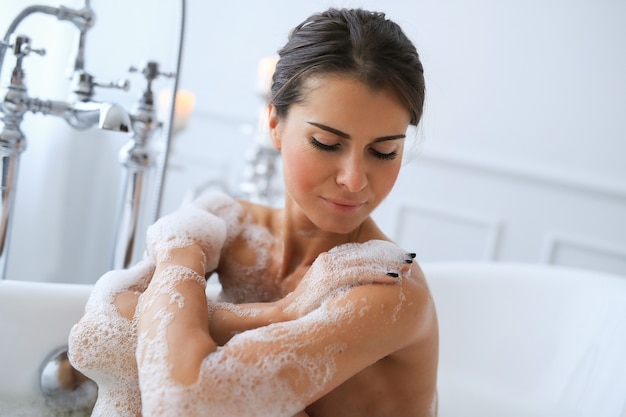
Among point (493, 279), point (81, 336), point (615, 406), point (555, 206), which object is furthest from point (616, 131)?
point (81, 336)

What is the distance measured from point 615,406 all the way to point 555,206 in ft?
3.81

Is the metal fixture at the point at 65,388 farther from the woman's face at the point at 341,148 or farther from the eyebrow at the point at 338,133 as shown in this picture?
the eyebrow at the point at 338,133

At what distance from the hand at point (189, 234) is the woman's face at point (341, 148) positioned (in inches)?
8.3

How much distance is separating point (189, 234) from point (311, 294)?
265 millimetres

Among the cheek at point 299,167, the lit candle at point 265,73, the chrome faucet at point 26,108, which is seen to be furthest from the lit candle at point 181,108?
the cheek at point 299,167

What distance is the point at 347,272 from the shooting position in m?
1.05

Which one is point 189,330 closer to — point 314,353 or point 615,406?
point 314,353

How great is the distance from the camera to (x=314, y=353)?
3.01 ft

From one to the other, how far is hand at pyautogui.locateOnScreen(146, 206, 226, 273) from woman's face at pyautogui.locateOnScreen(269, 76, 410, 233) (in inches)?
8.3

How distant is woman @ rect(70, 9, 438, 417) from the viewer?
91 centimetres

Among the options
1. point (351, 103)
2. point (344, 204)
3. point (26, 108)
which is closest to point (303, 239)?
point (344, 204)

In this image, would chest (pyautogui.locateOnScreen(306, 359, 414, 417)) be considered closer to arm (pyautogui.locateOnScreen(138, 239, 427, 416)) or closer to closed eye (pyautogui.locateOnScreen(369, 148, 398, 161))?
arm (pyautogui.locateOnScreen(138, 239, 427, 416))

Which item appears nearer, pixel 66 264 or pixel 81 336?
pixel 81 336

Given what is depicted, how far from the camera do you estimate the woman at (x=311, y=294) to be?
2.98 feet
